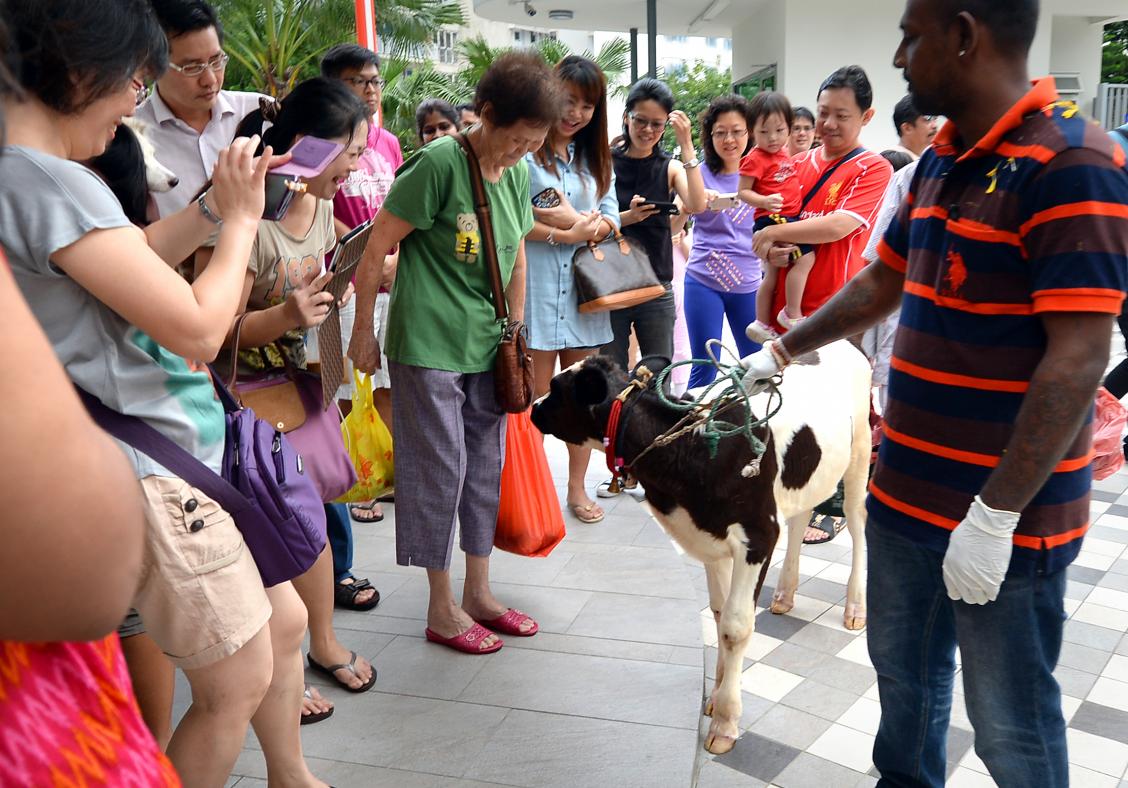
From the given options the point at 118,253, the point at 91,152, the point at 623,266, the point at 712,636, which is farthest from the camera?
the point at 623,266

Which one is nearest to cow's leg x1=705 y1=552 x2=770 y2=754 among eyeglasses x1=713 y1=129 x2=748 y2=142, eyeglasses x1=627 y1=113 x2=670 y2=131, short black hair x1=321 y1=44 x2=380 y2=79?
eyeglasses x1=627 y1=113 x2=670 y2=131

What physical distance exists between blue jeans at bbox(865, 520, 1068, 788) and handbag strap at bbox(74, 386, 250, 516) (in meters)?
1.52

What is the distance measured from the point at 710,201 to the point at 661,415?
2802 mm

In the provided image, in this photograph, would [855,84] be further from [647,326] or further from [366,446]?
[366,446]

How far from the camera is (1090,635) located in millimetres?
3637

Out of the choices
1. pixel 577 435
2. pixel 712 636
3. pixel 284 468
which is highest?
pixel 284 468

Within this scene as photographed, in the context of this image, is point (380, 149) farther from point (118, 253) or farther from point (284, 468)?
point (118, 253)

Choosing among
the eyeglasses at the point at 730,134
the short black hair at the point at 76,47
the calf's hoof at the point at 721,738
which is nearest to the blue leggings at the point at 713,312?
the eyeglasses at the point at 730,134

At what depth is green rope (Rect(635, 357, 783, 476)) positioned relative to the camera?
262cm

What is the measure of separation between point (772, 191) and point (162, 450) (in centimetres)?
427

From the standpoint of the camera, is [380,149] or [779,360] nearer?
[779,360]

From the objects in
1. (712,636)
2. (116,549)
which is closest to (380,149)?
(712,636)

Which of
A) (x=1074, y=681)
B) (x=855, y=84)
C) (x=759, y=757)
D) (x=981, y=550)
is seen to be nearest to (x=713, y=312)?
(x=855, y=84)

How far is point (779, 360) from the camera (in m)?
2.56
